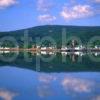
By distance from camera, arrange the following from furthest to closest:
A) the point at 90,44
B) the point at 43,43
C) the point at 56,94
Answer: the point at 43,43
the point at 90,44
the point at 56,94

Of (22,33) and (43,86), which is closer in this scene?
(43,86)

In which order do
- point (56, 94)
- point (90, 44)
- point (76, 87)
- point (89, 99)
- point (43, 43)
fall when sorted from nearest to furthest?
point (89, 99) → point (56, 94) → point (76, 87) → point (90, 44) → point (43, 43)

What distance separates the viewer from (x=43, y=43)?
95062 millimetres

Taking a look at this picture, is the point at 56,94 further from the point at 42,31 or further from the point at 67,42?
the point at 42,31

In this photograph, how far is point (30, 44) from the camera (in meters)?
95.2

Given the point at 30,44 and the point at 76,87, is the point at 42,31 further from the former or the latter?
the point at 76,87

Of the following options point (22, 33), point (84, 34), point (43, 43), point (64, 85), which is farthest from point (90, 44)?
point (64, 85)

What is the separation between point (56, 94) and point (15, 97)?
1.20m

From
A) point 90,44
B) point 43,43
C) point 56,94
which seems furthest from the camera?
point 43,43

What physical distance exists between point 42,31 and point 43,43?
523cm

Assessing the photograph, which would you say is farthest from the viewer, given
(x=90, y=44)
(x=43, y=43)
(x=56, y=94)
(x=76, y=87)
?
(x=43, y=43)

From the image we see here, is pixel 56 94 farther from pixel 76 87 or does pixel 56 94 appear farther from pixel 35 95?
pixel 76 87

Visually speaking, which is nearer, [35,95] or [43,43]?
[35,95]

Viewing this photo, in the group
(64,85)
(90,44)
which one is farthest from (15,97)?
(90,44)
